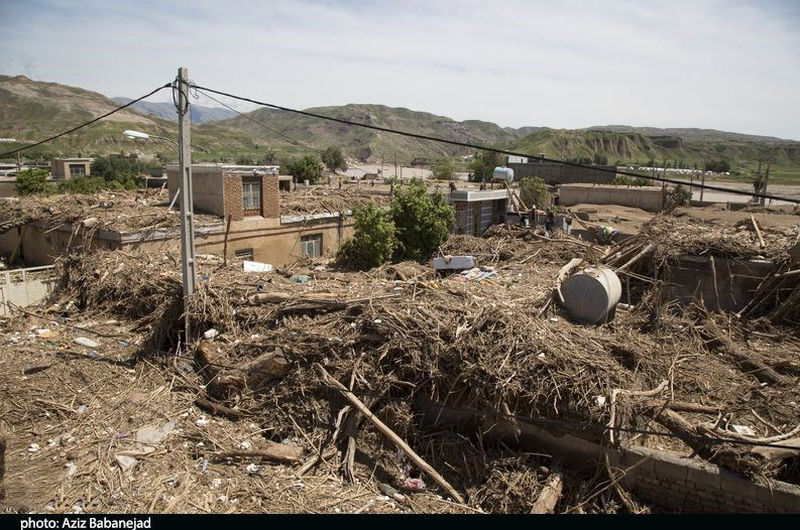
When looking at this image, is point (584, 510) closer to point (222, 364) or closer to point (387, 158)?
point (222, 364)

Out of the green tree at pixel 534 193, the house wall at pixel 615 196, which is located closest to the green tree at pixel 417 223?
A: the green tree at pixel 534 193

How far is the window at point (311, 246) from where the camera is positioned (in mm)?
19786

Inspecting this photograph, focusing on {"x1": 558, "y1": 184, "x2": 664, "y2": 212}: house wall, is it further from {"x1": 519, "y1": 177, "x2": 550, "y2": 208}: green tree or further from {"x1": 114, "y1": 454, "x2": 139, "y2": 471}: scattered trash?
{"x1": 114, "y1": 454, "x2": 139, "y2": 471}: scattered trash

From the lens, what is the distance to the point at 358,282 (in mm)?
13070

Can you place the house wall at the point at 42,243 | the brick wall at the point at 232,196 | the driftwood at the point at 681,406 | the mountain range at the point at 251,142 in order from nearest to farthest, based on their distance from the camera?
the driftwood at the point at 681,406 < the house wall at the point at 42,243 < the brick wall at the point at 232,196 < the mountain range at the point at 251,142

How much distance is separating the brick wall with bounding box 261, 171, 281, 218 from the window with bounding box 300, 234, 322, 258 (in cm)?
165

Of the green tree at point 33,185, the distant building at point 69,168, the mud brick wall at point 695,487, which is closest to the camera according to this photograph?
the mud brick wall at point 695,487

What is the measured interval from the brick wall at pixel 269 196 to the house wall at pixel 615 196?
3053 centimetres

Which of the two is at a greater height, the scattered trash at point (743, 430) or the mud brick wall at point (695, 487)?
the scattered trash at point (743, 430)

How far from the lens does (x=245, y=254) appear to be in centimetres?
1769

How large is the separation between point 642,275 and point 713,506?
271 inches

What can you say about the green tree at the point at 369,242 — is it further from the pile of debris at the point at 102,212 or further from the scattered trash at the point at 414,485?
the scattered trash at the point at 414,485

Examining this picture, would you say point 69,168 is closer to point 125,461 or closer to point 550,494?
point 125,461

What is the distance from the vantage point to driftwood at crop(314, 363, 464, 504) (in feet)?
26.1
